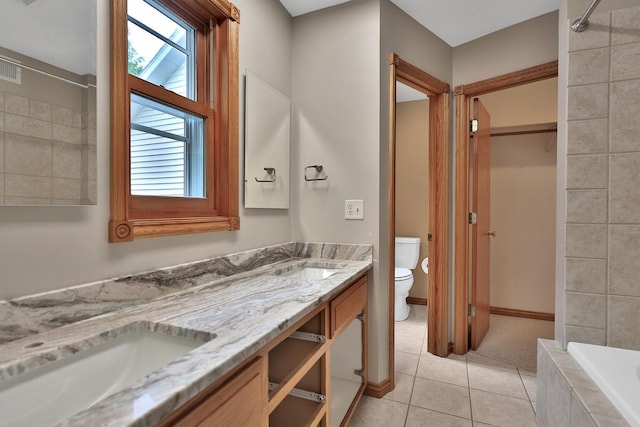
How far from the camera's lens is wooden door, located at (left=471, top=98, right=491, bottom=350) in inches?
95.4

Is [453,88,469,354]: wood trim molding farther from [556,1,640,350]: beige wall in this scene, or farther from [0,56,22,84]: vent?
[0,56,22,84]: vent

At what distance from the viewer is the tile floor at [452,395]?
1689 mm

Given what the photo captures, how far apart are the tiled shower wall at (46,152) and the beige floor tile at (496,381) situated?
7.51 ft

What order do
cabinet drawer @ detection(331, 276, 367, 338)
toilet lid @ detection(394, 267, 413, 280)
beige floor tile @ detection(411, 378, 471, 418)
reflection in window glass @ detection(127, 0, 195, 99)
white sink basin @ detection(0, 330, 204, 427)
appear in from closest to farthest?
1. white sink basin @ detection(0, 330, 204, 427)
2. reflection in window glass @ detection(127, 0, 195, 99)
3. cabinet drawer @ detection(331, 276, 367, 338)
4. beige floor tile @ detection(411, 378, 471, 418)
5. toilet lid @ detection(394, 267, 413, 280)

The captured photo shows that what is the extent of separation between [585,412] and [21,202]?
1.77 meters

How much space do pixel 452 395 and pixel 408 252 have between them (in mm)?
1652

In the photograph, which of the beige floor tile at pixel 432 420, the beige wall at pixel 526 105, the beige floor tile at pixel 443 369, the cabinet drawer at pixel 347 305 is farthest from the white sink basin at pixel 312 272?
the beige wall at pixel 526 105

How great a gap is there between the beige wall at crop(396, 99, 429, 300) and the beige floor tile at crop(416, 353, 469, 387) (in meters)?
1.28

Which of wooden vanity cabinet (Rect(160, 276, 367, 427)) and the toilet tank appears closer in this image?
wooden vanity cabinet (Rect(160, 276, 367, 427))

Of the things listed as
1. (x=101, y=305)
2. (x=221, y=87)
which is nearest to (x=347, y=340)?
(x=101, y=305)

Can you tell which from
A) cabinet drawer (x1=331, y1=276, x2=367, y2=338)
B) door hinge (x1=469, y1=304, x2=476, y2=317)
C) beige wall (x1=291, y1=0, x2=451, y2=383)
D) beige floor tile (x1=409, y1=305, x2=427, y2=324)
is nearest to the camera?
cabinet drawer (x1=331, y1=276, x2=367, y2=338)

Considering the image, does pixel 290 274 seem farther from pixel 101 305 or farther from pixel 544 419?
pixel 544 419

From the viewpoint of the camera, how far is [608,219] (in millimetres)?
1391

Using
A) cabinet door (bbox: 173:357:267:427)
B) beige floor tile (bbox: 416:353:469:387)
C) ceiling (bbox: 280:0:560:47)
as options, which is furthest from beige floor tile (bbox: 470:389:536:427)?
ceiling (bbox: 280:0:560:47)
